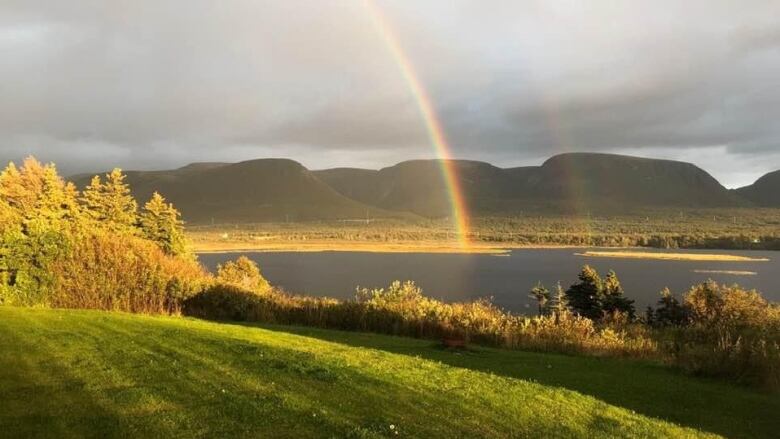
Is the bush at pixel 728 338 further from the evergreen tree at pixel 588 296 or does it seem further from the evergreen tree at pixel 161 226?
the evergreen tree at pixel 161 226

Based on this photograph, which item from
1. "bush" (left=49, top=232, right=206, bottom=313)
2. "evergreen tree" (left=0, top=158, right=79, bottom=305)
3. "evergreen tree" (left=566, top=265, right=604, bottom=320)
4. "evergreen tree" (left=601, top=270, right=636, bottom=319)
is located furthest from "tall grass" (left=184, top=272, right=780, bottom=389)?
"evergreen tree" (left=566, top=265, right=604, bottom=320)

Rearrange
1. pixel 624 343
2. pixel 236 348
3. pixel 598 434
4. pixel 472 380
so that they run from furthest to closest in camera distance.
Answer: pixel 624 343, pixel 236 348, pixel 472 380, pixel 598 434

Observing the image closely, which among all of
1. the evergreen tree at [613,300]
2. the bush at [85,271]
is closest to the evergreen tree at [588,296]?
the evergreen tree at [613,300]

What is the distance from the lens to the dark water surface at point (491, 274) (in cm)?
5997

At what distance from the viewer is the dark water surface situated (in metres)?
60.0

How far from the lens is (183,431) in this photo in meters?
5.84

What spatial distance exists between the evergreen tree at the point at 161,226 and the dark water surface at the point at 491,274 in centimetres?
1992

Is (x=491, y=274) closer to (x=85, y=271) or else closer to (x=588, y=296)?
(x=588, y=296)

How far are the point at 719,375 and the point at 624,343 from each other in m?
4.01

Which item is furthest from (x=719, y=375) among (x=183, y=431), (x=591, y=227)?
(x=591, y=227)

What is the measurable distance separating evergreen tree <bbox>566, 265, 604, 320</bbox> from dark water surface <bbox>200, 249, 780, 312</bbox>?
9.63 meters

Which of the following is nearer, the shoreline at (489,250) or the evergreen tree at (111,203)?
the evergreen tree at (111,203)

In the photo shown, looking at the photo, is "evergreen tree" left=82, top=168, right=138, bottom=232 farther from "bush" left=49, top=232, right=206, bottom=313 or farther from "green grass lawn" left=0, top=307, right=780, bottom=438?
"green grass lawn" left=0, top=307, right=780, bottom=438

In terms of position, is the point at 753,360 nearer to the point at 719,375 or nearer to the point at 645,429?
the point at 719,375
